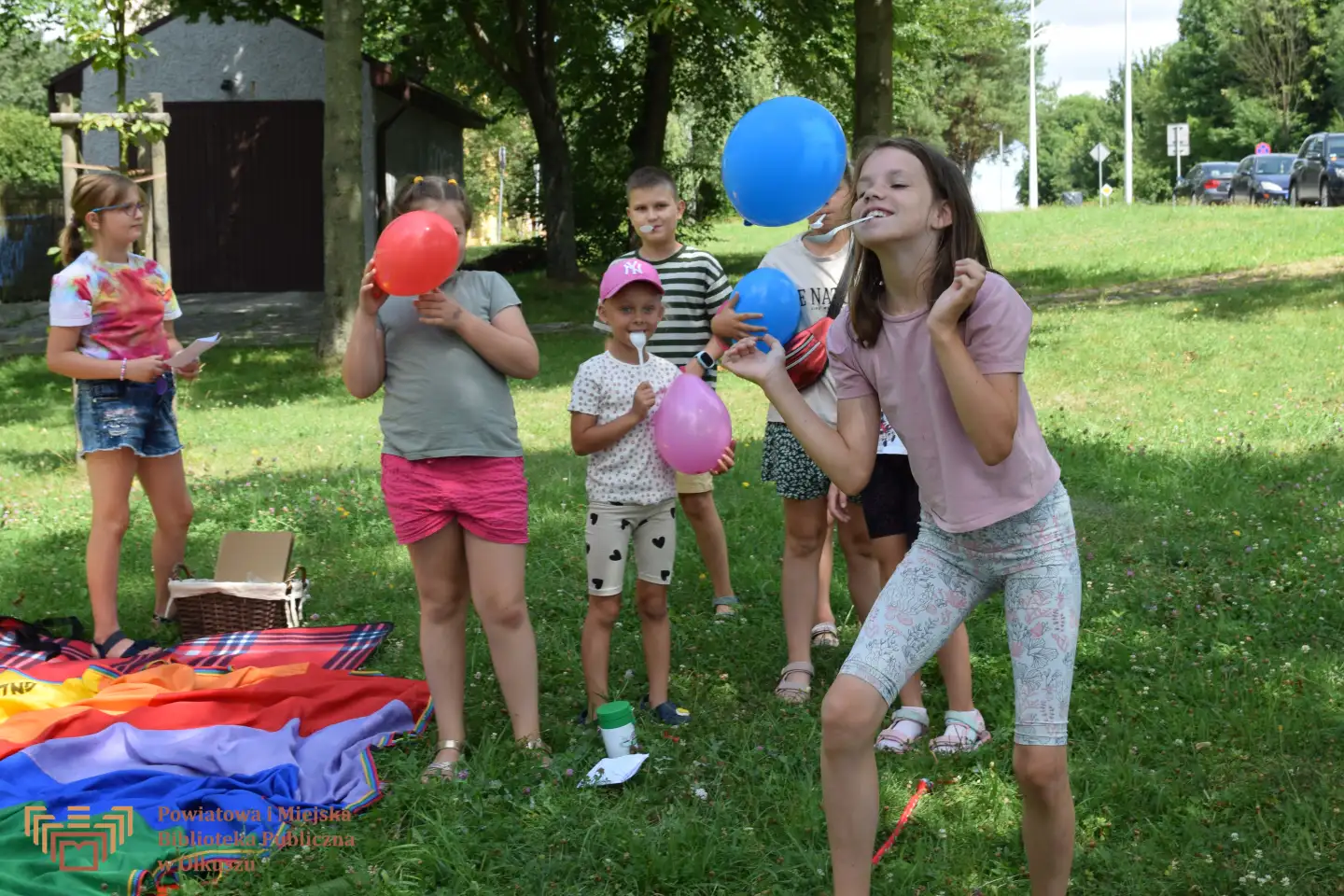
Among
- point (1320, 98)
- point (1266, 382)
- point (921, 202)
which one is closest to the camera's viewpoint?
point (921, 202)

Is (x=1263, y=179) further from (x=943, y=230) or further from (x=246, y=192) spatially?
(x=943, y=230)

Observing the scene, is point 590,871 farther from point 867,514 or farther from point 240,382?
point 240,382

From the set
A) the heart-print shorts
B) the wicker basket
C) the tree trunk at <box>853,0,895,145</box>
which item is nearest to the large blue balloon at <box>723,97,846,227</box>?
the heart-print shorts

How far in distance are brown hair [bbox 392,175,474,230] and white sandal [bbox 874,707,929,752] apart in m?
2.20

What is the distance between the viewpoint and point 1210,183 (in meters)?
35.8

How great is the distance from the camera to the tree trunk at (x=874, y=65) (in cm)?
1302

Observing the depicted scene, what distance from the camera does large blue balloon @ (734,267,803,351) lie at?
4.04 m

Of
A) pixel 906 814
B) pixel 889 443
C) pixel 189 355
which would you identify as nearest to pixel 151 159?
pixel 189 355

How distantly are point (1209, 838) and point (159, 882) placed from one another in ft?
9.44

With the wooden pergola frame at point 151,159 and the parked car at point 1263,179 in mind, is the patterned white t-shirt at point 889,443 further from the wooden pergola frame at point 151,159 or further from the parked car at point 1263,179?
the parked car at point 1263,179

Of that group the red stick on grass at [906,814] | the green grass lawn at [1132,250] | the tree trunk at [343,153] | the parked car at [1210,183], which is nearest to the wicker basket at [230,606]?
the red stick on grass at [906,814]

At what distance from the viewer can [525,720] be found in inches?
168

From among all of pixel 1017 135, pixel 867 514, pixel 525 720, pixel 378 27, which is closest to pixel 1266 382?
pixel 867 514

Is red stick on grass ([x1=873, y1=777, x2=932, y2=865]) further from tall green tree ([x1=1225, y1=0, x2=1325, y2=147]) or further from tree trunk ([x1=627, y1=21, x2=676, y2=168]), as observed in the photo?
tall green tree ([x1=1225, y1=0, x2=1325, y2=147])
